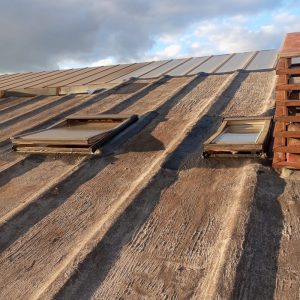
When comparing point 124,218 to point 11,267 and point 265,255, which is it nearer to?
point 11,267

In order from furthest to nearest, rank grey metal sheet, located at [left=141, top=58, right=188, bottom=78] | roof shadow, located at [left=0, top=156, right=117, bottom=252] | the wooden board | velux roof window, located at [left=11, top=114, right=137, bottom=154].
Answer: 1. grey metal sheet, located at [left=141, top=58, right=188, bottom=78]
2. velux roof window, located at [left=11, top=114, right=137, bottom=154]
3. the wooden board
4. roof shadow, located at [left=0, top=156, right=117, bottom=252]

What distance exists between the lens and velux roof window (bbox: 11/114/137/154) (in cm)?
515

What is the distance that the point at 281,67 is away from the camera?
4.04m

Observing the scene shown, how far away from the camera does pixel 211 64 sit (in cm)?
1088

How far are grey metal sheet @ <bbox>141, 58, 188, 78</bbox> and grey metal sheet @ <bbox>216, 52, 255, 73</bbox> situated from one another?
63.1 inches

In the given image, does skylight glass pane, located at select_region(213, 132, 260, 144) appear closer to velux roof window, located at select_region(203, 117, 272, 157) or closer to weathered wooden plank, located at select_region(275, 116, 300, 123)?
velux roof window, located at select_region(203, 117, 272, 157)

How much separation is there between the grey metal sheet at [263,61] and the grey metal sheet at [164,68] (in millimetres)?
2310

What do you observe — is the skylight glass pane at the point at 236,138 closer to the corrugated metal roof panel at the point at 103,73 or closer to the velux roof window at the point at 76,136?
the velux roof window at the point at 76,136

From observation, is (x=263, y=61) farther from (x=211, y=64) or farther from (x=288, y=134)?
(x=288, y=134)

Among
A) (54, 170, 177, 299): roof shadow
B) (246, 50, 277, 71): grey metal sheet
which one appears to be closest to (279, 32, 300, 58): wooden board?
(54, 170, 177, 299): roof shadow

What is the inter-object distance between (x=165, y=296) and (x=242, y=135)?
113 inches

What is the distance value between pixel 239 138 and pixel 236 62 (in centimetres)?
633

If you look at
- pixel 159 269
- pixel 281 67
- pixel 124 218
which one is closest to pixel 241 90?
pixel 281 67

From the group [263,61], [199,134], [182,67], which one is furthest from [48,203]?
[182,67]
